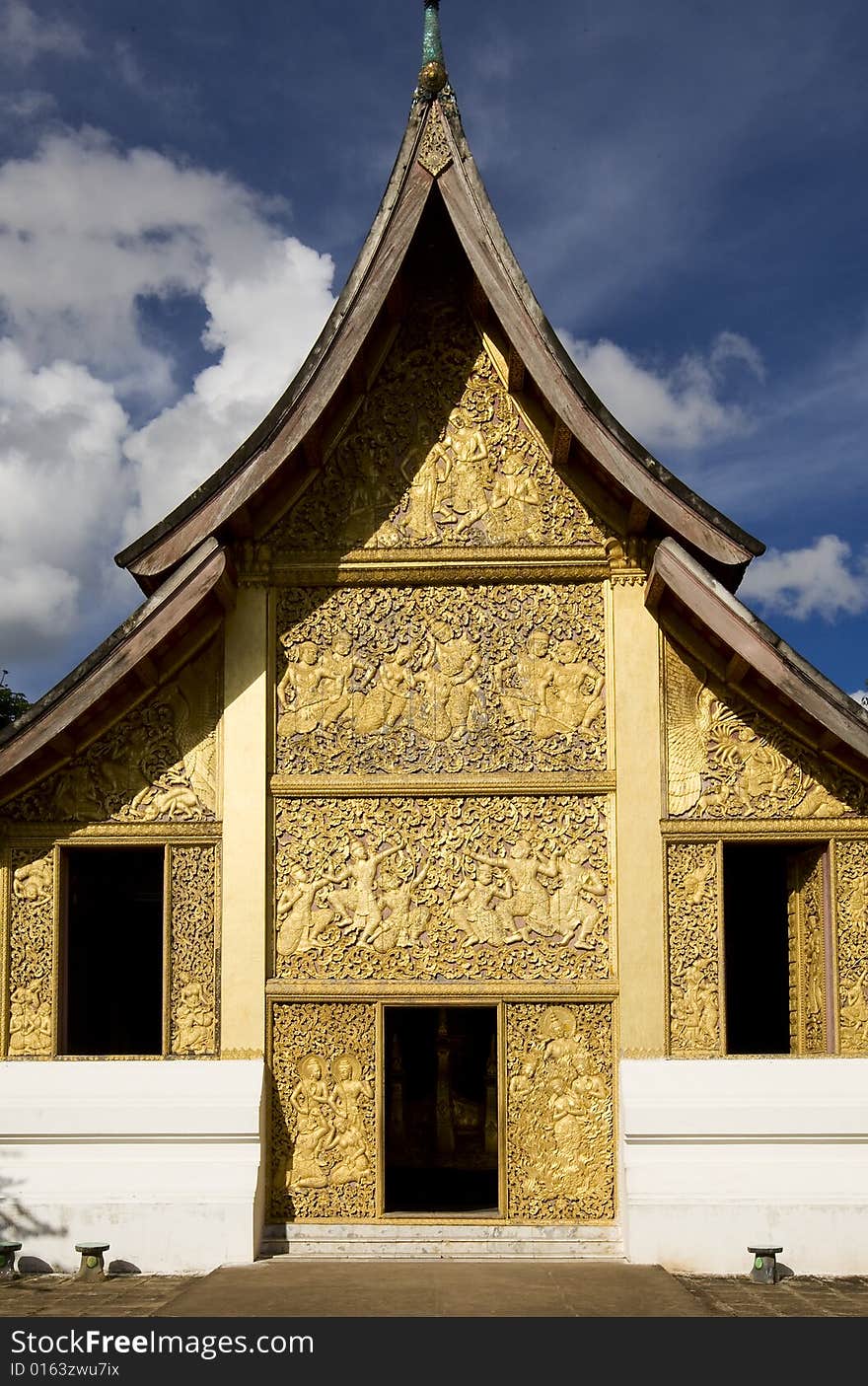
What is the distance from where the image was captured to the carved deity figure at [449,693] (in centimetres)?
754

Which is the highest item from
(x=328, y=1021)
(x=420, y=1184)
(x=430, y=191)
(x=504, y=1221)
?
(x=430, y=191)

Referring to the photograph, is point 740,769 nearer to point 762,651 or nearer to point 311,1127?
point 762,651

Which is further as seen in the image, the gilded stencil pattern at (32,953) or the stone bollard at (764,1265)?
the gilded stencil pattern at (32,953)

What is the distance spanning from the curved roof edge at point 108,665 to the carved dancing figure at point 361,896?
1889mm

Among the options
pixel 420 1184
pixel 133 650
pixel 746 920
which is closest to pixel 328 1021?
pixel 133 650

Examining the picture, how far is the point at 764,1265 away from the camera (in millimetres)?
6715

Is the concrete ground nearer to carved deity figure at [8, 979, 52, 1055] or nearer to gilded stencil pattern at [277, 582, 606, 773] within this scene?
carved deity figure at [8, 979, 52, 1055]

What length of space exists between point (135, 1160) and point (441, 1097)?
450cm

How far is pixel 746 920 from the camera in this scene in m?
10.9

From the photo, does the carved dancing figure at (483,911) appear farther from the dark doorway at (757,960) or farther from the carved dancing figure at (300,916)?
the dark doorway at (757,960)

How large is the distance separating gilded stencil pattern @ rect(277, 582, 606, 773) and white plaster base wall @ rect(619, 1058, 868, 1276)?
2166mm

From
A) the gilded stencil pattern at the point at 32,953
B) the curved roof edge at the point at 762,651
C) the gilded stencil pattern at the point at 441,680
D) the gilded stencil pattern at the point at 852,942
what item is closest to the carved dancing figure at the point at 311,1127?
the gilded stencil pattern at the point at 32,953
